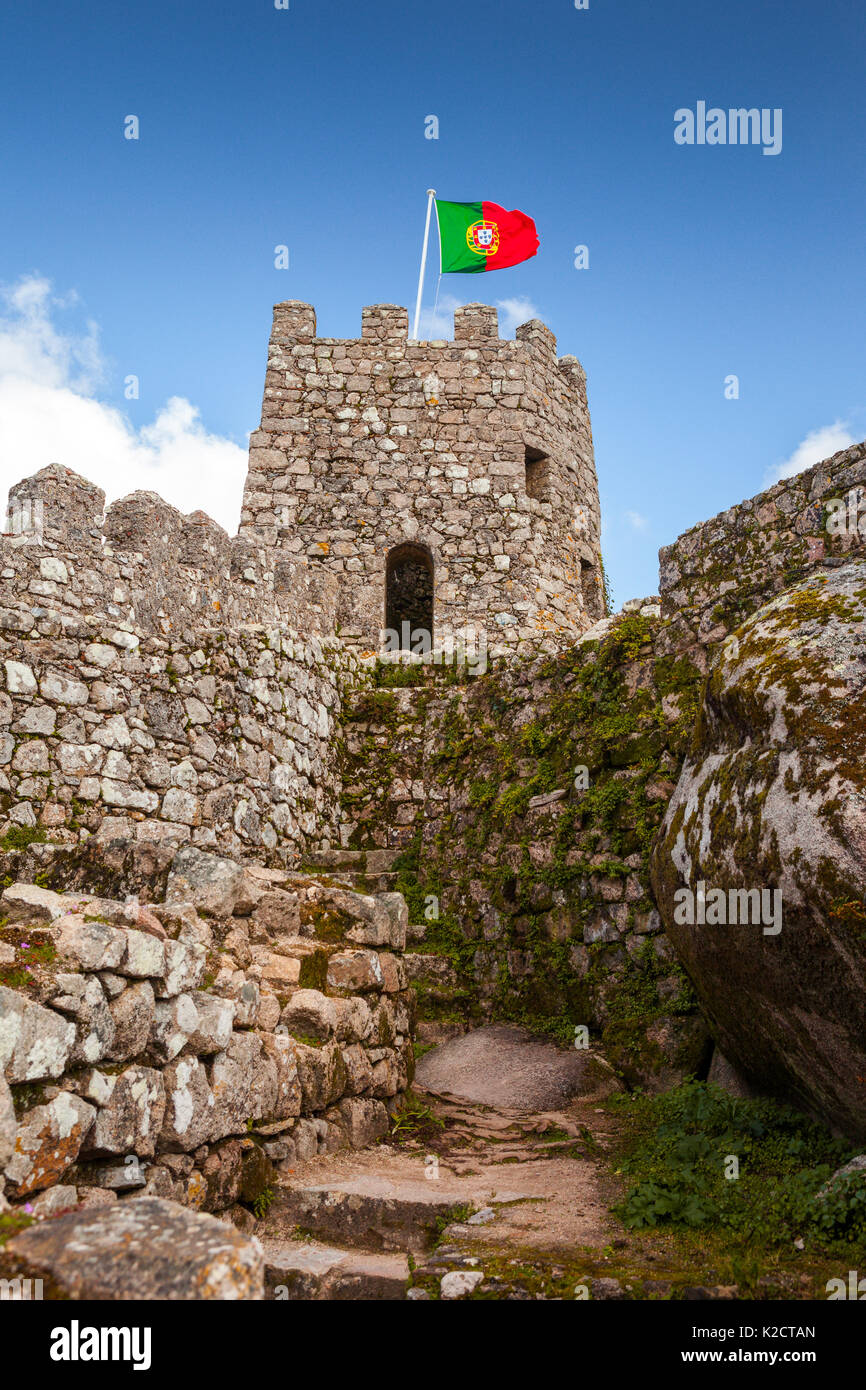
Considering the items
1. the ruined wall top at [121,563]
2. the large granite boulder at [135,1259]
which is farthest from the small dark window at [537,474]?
the large granite boulder at [135,1259]

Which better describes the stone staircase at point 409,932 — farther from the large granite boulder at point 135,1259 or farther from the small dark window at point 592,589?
the small dark window at point 592,589

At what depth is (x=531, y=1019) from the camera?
700 centimetres

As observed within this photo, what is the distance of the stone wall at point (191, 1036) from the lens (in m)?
3.00

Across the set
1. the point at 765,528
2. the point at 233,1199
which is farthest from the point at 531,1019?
the point at 765,528

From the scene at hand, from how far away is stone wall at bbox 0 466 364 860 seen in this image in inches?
265

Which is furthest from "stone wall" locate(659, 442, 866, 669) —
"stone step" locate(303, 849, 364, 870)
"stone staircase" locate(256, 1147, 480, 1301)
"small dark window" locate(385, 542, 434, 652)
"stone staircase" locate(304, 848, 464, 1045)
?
"small dark window" locate(385, 542, 434, 652)

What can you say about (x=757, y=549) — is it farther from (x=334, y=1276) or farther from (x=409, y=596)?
(x=409, y=596)

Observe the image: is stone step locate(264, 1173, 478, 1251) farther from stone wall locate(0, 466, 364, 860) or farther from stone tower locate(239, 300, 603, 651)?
stone tower locate(239, 300, 603, 651)

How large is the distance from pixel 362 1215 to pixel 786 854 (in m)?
2.37

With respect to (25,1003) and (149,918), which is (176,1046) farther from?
(25,1003)

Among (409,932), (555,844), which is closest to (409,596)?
(409,932)

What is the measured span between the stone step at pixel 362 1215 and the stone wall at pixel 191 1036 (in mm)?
175

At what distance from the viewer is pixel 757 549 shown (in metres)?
6.60
